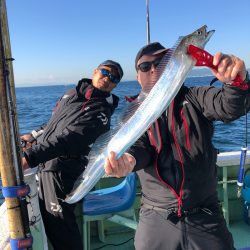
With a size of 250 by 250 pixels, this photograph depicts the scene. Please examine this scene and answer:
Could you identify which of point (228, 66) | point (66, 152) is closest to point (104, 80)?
point (66, 152)

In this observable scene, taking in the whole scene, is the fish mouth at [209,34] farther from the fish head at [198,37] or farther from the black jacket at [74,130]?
the black jacket at [74,130]

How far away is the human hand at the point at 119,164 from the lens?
2250 millimetres

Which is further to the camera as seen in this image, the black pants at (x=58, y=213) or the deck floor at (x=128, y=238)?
the deck floor at (x=128, y=238)

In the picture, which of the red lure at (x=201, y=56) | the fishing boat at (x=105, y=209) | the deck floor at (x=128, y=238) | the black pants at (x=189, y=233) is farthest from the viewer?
the deck floor at (x=128, y=238)

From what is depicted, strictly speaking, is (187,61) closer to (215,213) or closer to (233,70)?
(233,70)

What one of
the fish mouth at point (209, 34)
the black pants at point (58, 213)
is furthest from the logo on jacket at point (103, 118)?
the fish mouth at point (209, 34)

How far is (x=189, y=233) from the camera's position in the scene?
2430 mm

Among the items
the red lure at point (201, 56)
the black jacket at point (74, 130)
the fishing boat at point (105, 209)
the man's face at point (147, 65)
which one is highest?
the red lure at point (201, 56)

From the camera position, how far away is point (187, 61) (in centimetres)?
189

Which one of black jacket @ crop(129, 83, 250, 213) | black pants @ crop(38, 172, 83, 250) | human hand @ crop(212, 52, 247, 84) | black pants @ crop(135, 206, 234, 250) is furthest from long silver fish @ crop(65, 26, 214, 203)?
black pants @ crop(38, 172, 83, 250)

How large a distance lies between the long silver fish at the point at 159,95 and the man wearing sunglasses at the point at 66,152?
142 centimetres

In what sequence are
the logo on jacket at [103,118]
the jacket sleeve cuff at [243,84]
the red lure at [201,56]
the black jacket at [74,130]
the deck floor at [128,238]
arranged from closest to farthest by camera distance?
1. the red lure at [201,56]
2. the jacket sleeve cuff at [243,84]
3. the black jacket at [74,130]
4. the logo on jacket at [103,118]
5. the deck floor at [128,238]

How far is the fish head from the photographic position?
6.12ft

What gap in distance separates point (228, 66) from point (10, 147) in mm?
1927
